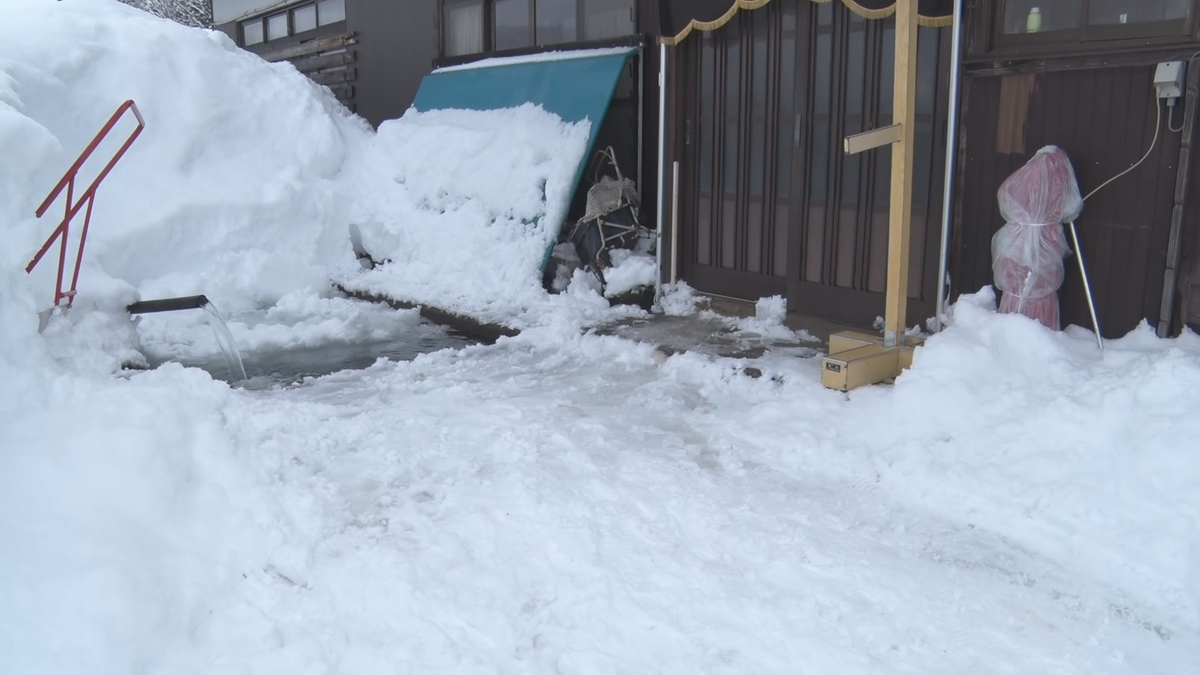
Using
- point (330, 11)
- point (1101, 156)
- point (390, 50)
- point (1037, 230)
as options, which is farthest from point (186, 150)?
point (1101, 156)

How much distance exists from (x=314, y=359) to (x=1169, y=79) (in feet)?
19.0

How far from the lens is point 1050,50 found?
5320 mm

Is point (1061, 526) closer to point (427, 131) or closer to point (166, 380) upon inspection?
point (166, 380)

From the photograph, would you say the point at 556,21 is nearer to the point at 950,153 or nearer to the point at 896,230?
the point at 950,153

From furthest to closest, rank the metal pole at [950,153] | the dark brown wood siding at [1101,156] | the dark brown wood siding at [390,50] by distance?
the dark brown wood siding at [390,50]
the metal pole at [950,153]
the dark brown wood siding at [1101,156]

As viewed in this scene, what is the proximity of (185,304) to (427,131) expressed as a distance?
452 centimetres

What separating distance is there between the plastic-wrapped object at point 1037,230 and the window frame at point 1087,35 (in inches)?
24.2

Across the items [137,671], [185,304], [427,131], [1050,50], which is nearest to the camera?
[137,671]

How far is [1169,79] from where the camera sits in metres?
4.75

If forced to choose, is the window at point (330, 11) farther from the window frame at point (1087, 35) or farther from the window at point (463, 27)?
the window frame at point (1087, 35)

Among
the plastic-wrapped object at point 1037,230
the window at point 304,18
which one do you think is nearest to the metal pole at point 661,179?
the plastic-wrapped object at point 1037,230

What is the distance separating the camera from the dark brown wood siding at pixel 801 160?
6262 mm

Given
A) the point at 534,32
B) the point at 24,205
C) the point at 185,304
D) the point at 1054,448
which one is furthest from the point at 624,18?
the point at 1054,448

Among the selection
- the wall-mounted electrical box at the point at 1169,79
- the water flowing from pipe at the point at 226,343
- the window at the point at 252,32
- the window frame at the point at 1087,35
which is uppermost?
the window at the point at 252,32
